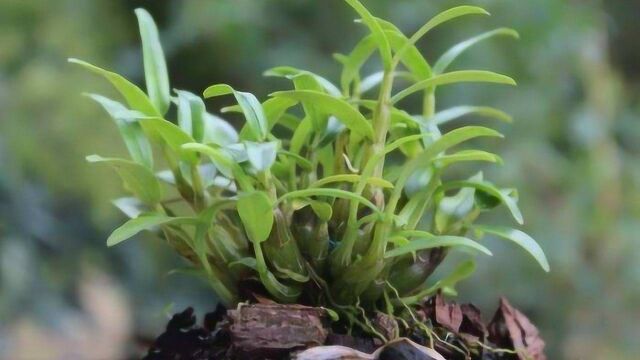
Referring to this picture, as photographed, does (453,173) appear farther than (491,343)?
Yes

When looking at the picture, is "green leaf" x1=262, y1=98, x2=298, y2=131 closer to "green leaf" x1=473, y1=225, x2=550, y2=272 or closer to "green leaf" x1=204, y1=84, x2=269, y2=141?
"green leaf" x1=204, y1=84, x2=269, y2=141

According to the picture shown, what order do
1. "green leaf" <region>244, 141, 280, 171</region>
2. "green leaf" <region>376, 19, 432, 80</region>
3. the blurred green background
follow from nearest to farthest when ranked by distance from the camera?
"green leaf" <region>244, 141, 280, 171</region> < "green leaf" <region>376, 19, 432, 80</region> < the blurred green background

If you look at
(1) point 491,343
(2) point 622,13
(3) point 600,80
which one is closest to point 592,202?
(3) point 600,80

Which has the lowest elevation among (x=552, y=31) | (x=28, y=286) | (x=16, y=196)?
(x=28, y=286)

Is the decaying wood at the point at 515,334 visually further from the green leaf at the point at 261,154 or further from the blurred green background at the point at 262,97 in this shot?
the blurred green background at the point at 262,97

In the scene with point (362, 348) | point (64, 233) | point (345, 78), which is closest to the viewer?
point (362, 348)

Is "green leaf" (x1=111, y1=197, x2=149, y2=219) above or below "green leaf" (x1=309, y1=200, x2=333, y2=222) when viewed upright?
below

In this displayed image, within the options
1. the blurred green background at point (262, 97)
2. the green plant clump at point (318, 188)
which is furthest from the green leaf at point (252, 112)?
the blurred green background at point (262, 97)

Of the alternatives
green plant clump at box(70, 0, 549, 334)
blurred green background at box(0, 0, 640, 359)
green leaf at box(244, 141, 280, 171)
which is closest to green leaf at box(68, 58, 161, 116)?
green plant clump at box(70, 0, 549, 334)

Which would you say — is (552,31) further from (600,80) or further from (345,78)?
(345,78)
